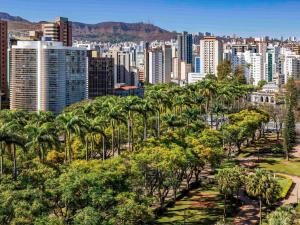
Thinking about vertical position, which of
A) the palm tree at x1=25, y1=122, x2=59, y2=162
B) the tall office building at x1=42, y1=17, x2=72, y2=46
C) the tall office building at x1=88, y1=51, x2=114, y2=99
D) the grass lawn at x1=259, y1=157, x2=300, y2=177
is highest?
the tall office building at x1=42, y1=17, x2=72, y2=46

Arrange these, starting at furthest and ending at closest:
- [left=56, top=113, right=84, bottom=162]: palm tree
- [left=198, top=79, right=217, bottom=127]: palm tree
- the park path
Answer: [left=198, top=79, right=217, bottom=127]: palm tree → [left=56, top=113, right=84, bottom=162]: palm tree → the park path

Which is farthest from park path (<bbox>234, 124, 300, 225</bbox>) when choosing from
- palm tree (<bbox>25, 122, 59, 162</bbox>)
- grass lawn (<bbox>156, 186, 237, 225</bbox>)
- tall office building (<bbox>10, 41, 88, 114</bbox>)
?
tall office building (<bbox>10, 41, 88, 114</bbox>)

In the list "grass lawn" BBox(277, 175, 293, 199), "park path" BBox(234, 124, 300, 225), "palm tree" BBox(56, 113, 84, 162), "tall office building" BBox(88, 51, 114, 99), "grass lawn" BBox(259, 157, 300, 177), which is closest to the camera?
"park path" BBox(234, 124, 300, 225)

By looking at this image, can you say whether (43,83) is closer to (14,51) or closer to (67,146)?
(14,51)

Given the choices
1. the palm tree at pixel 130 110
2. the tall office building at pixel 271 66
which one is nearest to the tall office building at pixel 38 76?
the palm tree at pixel 130 110

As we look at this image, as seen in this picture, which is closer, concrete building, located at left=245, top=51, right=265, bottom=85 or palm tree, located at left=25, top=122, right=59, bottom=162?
palm tree, located at left=25, top=122, right=59, bottom=162

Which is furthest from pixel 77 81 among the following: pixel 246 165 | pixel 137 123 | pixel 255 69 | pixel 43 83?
pixel 255 69

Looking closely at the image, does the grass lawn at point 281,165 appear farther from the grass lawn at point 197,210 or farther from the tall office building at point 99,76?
the tall office building at point 99,76

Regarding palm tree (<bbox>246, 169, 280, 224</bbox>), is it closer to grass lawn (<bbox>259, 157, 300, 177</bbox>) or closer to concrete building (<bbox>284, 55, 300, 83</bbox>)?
grass lawn (<bbox>259, 157, 300, 177</bbox>)
